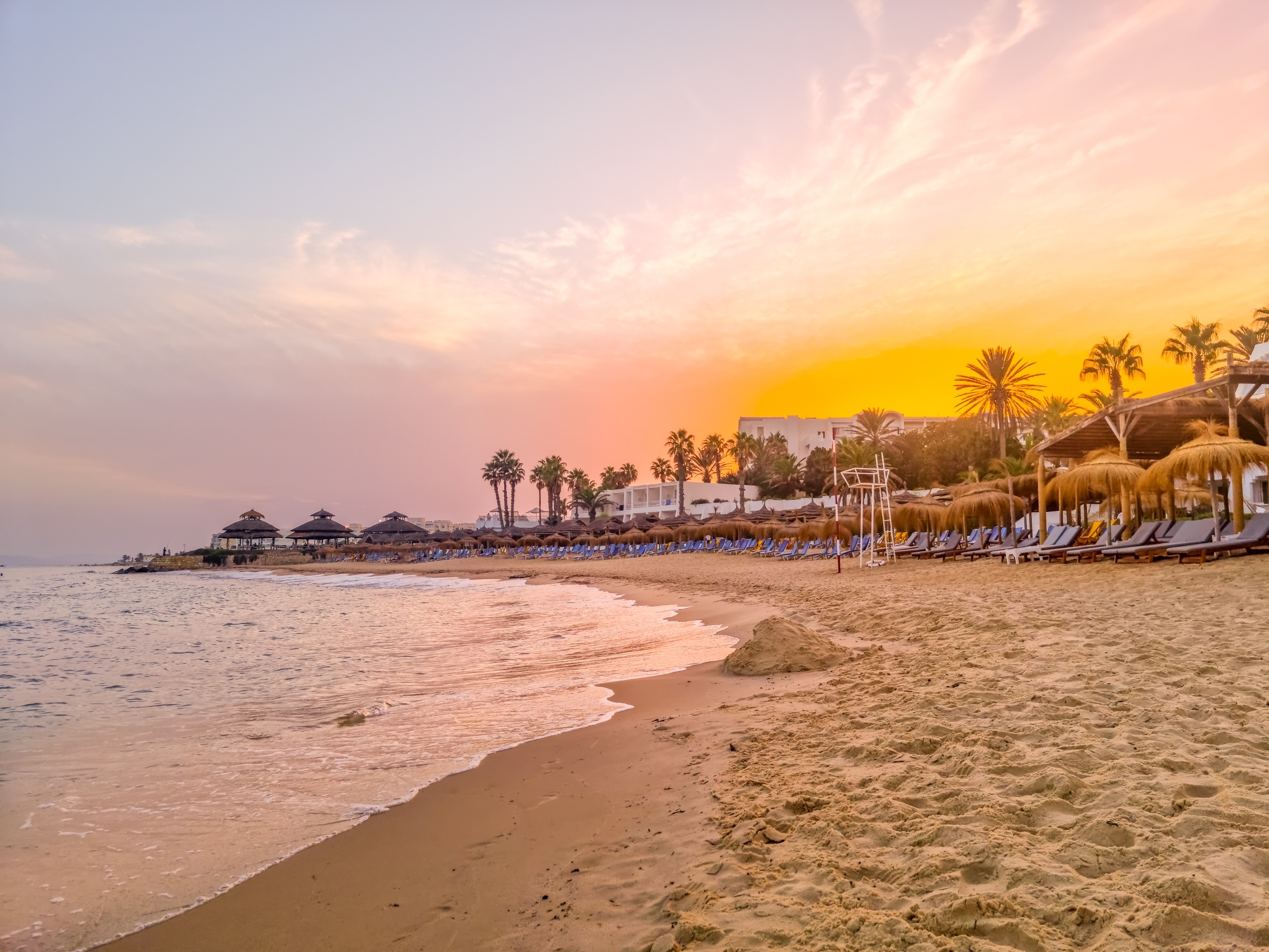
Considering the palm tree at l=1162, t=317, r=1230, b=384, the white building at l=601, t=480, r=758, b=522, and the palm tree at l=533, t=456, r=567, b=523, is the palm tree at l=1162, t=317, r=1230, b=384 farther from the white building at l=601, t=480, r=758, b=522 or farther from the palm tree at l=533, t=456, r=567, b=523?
the palm tree at l=533, t=456, r=567, b=523

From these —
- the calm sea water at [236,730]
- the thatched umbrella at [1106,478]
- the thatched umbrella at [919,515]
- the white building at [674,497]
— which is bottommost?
the calm sea water at [236,730]

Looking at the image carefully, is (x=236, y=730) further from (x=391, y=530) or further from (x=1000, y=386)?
(x=391, y=530)

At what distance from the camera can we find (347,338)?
85.9 feet

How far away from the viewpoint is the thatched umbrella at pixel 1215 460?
13.0 m

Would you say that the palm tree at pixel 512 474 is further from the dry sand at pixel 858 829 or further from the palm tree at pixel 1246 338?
the dry sand at pixel 858 829

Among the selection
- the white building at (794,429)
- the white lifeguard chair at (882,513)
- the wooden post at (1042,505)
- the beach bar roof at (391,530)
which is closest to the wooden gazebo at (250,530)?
the beach bar roof at (391,530)

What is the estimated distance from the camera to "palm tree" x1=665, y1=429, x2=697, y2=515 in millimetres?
66750

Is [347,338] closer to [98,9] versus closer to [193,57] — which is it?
[193,57]

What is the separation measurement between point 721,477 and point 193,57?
81176 millimetres

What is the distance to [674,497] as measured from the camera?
73.6 meters

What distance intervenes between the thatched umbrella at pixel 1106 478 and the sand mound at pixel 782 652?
468 inches

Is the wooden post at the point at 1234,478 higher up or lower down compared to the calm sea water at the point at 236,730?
higher up

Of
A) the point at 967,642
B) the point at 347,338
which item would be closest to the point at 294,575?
the point at 347,338

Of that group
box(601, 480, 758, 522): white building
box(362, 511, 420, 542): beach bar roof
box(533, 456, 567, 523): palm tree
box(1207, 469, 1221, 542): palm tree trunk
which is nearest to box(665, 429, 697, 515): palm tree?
box(601, 480, 758, 522): white building
